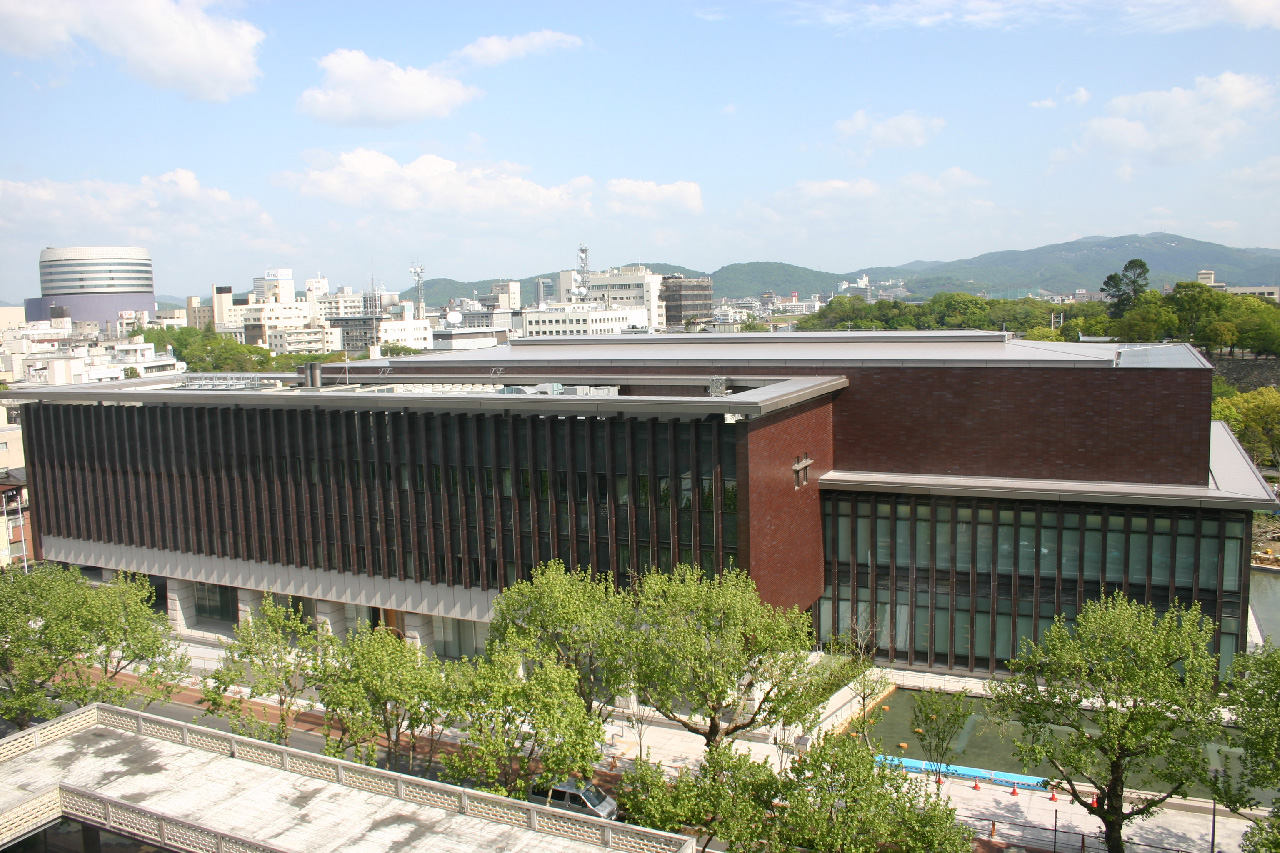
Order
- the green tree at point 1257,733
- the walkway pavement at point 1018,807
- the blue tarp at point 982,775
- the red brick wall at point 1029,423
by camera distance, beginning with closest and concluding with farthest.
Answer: the green tree at point 1257,733, the walkway pavement at point 1018,807, the blue tarp at point 982,775, the red brick wall at point 1029,423

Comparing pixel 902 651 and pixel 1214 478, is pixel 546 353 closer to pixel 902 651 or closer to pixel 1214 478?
pixel 902 651

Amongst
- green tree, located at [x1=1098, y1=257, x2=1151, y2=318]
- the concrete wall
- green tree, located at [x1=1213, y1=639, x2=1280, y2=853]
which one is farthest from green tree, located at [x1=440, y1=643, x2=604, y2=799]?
green tree, located at [x1=1098, y1=257, x2=1151, y2=318]

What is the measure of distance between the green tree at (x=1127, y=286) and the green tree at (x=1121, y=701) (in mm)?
117377

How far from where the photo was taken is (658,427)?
30969 mm

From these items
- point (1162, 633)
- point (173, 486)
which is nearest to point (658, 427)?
point (1162, 633)

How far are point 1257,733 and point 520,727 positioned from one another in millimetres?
15772

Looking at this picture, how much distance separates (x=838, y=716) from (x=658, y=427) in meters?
11.4

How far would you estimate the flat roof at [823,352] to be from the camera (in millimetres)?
35312

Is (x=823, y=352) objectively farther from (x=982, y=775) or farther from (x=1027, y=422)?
(x=982, y=775)

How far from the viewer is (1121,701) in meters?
20.6

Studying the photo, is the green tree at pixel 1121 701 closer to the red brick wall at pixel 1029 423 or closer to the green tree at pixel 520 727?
the green tree at pixel 520 727

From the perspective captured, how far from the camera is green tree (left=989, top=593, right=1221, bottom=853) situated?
2008 centimetres

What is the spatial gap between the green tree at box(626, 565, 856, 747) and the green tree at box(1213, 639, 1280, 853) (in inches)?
359

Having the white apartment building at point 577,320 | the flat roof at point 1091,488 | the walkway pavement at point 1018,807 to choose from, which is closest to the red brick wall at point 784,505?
the flat roof at point 1091,488
